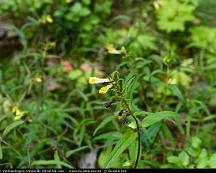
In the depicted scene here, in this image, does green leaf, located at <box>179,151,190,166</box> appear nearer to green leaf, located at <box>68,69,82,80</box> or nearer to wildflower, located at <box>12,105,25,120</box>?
wildflower, located at <box>12,105,25,120</box>

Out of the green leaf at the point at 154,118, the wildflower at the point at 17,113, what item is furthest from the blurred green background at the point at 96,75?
the green leaf at the point at 154,118

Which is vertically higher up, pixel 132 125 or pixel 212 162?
pixel 132 125

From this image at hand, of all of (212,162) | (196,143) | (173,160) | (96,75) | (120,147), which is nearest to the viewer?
(120,147)

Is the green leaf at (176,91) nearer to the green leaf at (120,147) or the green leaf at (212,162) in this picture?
the green leaf at (212,162)

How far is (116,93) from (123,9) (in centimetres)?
262

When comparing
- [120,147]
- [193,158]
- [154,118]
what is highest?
[154,118]

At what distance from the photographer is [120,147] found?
1685 mm

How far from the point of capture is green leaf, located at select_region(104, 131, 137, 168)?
167 cm

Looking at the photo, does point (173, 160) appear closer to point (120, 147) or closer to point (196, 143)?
point (196, 143)

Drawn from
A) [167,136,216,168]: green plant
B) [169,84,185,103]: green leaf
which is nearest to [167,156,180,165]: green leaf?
[167,136,216,168]: green plant

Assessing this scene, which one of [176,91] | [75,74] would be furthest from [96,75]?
[176,91]

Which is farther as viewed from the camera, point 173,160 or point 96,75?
point 96,75

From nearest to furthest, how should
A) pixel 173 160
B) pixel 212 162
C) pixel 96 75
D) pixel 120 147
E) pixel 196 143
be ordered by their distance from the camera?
1. pixel 120 147
2. pixel 212 162
3. pixel 173 160
4. pixel 196 143
5. pixel 96 75

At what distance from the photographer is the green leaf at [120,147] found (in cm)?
167
